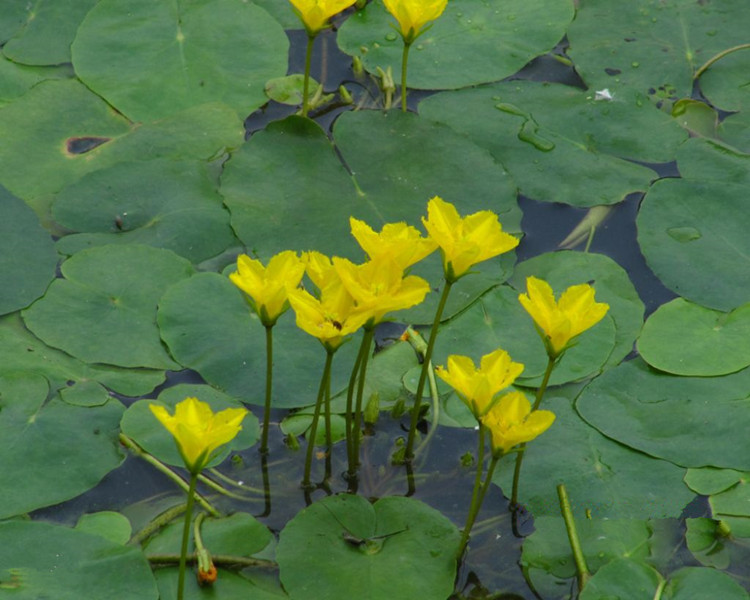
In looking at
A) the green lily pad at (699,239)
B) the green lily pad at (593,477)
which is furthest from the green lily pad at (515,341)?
the green lily pad at (699,239)

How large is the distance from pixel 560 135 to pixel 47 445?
1.71m

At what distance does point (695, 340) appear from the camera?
2.73 meters

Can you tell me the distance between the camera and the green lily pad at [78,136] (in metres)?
3.08

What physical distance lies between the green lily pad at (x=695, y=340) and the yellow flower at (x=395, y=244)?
0.85 m

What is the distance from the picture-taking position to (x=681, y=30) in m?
3.64


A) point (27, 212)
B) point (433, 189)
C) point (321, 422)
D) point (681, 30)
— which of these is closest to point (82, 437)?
point (321, 422)

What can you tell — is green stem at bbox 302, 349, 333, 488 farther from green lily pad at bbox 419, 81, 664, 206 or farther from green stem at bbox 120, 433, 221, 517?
green lily pad at bbox 419, 81, 664, 206

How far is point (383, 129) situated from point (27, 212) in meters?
1.00

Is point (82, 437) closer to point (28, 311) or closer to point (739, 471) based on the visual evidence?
point (28, 311)

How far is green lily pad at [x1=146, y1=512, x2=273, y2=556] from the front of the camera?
2270 millimetres

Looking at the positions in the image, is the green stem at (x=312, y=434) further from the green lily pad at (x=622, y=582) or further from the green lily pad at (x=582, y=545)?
the green lily pad at (x=622, y=582)

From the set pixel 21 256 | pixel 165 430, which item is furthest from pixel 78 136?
pixel 165 430

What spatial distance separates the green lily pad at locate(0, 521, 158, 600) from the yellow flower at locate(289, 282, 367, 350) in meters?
0.59

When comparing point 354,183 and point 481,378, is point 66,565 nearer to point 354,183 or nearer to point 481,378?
point 481,378
